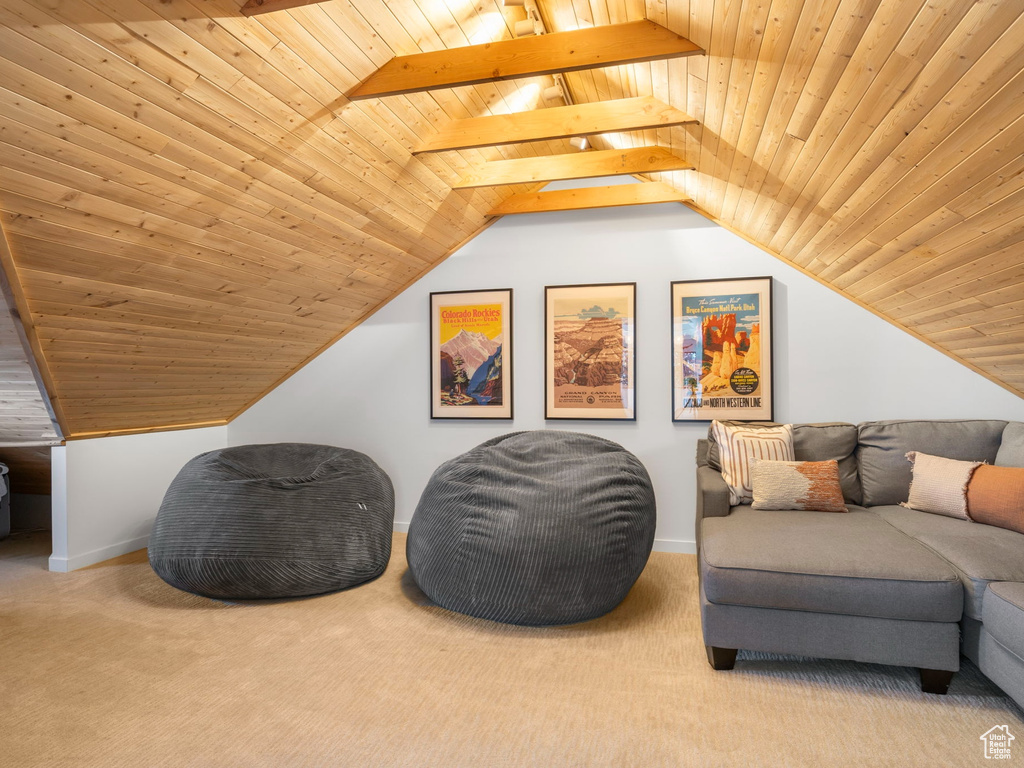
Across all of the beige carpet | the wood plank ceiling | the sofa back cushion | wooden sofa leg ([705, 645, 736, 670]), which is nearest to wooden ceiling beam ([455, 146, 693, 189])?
the wood plank ceiling

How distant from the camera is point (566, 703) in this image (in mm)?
2094

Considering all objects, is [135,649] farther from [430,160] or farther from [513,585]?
[430,160]

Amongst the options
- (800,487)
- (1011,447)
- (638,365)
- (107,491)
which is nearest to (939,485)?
(1011,447)

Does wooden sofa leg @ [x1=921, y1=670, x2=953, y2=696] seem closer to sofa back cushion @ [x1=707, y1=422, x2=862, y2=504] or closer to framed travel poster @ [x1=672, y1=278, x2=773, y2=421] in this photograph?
sofa back cushion @ [x1=707, y1=422, x2=862, y2=504]

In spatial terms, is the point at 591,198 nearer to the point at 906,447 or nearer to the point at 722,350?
the point at 722,350

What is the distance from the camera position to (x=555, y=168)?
3686 millimetres

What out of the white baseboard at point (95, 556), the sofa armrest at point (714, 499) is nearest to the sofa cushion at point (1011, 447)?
the sofa armrest at point (714, 499)

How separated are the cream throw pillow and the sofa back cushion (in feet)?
0.85

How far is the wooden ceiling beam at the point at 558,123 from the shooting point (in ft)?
9.24

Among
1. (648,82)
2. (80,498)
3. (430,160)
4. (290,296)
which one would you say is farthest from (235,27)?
(80,498)

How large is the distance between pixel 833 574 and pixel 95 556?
13.1 feet

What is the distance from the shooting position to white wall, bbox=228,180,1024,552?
3824 mm

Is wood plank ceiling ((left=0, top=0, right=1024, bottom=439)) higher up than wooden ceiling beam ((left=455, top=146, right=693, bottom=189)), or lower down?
lower down

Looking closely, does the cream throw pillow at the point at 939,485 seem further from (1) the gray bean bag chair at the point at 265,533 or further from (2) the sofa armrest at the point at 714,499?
(1) the gray bean bag chair at the point at 265,533
